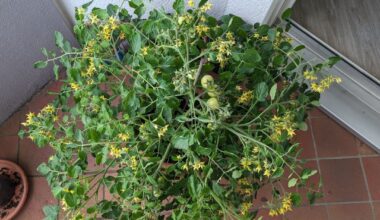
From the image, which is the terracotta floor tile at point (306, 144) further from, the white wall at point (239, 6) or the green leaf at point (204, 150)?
the green leaf at point (204, 150)

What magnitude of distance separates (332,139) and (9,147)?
54.1 inches

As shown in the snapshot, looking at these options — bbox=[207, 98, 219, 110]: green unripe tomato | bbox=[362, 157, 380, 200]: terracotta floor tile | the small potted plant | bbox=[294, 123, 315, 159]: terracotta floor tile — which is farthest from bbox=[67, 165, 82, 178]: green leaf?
bbox=[362, 157, 380, 200]: terracotta floor tile

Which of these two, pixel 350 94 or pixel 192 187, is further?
pixel 350 94

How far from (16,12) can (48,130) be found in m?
0.58

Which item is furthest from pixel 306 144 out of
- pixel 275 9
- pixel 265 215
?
pixel 275 9

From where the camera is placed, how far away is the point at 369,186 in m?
1.54

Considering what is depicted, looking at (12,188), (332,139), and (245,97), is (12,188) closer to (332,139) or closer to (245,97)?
(245,97)

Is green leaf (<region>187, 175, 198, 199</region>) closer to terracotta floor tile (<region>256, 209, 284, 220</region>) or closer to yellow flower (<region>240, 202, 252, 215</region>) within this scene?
yellow flower (<region>240, 202, 252, 215</region>)

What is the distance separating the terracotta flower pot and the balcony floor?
1.3 inches

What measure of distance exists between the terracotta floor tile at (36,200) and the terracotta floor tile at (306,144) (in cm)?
103

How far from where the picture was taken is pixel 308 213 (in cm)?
151

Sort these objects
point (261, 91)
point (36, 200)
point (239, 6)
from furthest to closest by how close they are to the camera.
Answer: point (36, 200) → point (239, 6) → point (261, 91)

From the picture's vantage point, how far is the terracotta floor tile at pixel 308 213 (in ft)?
4.94

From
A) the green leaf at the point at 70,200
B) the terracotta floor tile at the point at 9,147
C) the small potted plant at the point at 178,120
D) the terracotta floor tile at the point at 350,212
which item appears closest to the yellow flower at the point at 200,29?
the small potted plant at the point at 178,120
